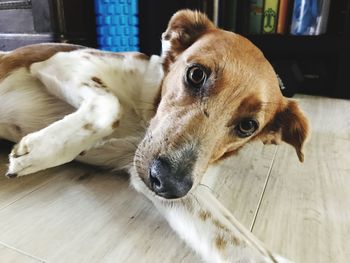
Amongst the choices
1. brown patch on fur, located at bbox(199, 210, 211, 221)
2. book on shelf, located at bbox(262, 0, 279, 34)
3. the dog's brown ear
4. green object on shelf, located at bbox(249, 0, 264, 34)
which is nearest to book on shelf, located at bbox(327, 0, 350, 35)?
book on shelf, located at bbox(262, 0, 279, 34)

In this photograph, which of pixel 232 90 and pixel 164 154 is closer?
pixel 164 154

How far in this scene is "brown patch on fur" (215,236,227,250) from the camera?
93cm

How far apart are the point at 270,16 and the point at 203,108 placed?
8.20 feet

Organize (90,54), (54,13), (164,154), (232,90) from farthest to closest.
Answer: (54,13) < (90,54) < (232,90) < (164,154)

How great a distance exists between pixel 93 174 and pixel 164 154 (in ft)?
1.48

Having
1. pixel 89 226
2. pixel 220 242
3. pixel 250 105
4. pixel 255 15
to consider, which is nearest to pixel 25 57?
pixel 89 226

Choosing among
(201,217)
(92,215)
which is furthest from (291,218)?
(92,215)

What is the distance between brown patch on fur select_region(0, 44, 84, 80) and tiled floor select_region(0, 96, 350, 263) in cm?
34

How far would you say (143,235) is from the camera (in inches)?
37.1

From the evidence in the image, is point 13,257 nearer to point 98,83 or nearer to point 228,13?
point 98,83

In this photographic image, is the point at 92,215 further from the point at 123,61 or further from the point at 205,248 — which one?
the point at 123,61

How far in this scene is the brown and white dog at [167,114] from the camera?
0.94 metres

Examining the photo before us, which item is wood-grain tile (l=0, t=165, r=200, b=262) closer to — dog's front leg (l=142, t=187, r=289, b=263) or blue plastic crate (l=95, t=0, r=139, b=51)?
dog's front leg (l=142, t=187, r=289, b=263)

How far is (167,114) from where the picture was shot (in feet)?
3.56
